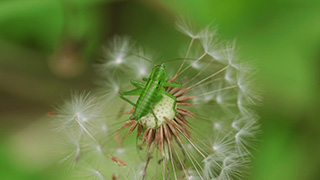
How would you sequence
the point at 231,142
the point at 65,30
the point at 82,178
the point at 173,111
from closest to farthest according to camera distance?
the point at 173,111, the point at 231,142, the point at 82,178, the point at 65,30

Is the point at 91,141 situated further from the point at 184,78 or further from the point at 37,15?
the point at 37,15

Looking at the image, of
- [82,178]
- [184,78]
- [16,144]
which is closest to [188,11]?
[184,78]

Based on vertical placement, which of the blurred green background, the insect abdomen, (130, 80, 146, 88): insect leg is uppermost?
the blurred green background

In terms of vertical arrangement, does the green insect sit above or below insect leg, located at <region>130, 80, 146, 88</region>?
below

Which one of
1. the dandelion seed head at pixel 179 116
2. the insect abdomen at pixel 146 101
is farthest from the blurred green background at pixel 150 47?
the insect abdomen at pixel 146 101

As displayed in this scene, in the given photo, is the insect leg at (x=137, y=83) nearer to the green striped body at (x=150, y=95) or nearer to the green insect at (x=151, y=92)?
the green insect at (x=151, y=92)

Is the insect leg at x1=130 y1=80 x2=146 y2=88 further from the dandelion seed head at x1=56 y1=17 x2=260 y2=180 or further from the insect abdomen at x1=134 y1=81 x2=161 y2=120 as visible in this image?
the insect abdomen at x1=134 y1=81 x2=161 y2=120

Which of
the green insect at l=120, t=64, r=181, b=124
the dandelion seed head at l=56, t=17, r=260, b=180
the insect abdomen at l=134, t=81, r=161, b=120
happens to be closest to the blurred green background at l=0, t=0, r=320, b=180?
the dandelion seed head at l=56, t=17, r=260, b=180
